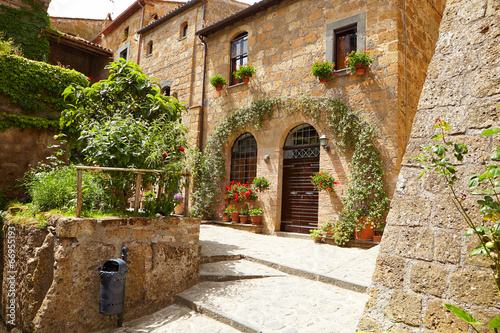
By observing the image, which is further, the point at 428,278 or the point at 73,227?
the point at 73,227

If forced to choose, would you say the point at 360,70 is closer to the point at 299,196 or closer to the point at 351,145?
the point at 351,145

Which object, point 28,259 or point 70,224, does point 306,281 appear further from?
point 28,259

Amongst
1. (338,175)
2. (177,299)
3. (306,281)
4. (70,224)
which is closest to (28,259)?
(70,224)

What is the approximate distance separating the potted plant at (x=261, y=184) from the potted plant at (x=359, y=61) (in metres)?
3.39

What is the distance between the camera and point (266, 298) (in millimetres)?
3771

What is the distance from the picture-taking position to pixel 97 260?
145 inches

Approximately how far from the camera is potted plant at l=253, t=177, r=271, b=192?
8422mm

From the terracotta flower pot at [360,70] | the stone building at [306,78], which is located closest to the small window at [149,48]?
the stone building at [306,78]

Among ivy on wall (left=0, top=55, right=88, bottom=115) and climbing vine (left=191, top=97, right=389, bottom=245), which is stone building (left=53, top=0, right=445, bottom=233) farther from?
ivy on wall (left=0, top=55, right=88, bottom=115)

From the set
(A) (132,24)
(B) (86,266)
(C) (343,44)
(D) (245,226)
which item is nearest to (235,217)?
(D) (245,226)

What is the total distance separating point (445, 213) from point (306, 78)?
671cm

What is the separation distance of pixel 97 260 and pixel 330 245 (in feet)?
15.9

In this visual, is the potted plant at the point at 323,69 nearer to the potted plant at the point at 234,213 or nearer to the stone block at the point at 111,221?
the potted plant at the point at 234,213

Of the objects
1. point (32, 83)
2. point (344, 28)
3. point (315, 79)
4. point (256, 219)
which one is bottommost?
point (256, 219)
